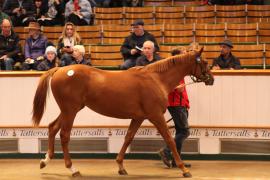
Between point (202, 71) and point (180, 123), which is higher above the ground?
point (202, 71)

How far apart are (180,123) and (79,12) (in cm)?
606

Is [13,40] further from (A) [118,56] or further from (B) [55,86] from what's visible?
(B) [55,86]

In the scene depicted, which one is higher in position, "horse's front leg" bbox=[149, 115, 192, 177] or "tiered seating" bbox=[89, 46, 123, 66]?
"tiered seating" bbox=[89, 46, 123, 66]

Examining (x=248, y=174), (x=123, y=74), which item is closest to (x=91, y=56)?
(x=123, y=74)

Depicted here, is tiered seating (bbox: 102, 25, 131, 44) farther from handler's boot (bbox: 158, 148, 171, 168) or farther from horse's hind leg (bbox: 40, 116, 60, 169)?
horse's hind leg (bbox: 40, 116, 60, 169)

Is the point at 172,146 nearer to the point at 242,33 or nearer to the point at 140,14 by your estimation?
the point at 242,33

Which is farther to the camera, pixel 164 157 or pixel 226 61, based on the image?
pixel 226 61

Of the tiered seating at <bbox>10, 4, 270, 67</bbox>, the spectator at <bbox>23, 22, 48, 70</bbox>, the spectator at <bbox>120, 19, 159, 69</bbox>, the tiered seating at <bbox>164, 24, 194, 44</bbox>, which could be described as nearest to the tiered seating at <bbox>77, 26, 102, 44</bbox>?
the tiered seating at <bbox>10, 4, 270, 67</bbox>

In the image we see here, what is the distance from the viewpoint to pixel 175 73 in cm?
986

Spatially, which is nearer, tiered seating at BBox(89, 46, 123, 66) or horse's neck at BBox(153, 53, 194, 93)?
horse's neck at BBox(153, 53, 194, 93)

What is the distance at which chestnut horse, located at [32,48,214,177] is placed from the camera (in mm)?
9594

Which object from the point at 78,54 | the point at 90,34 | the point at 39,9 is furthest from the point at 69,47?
the point at 39,9

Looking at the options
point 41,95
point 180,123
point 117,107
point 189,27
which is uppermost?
point 189,27

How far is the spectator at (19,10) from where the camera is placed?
1574cm
